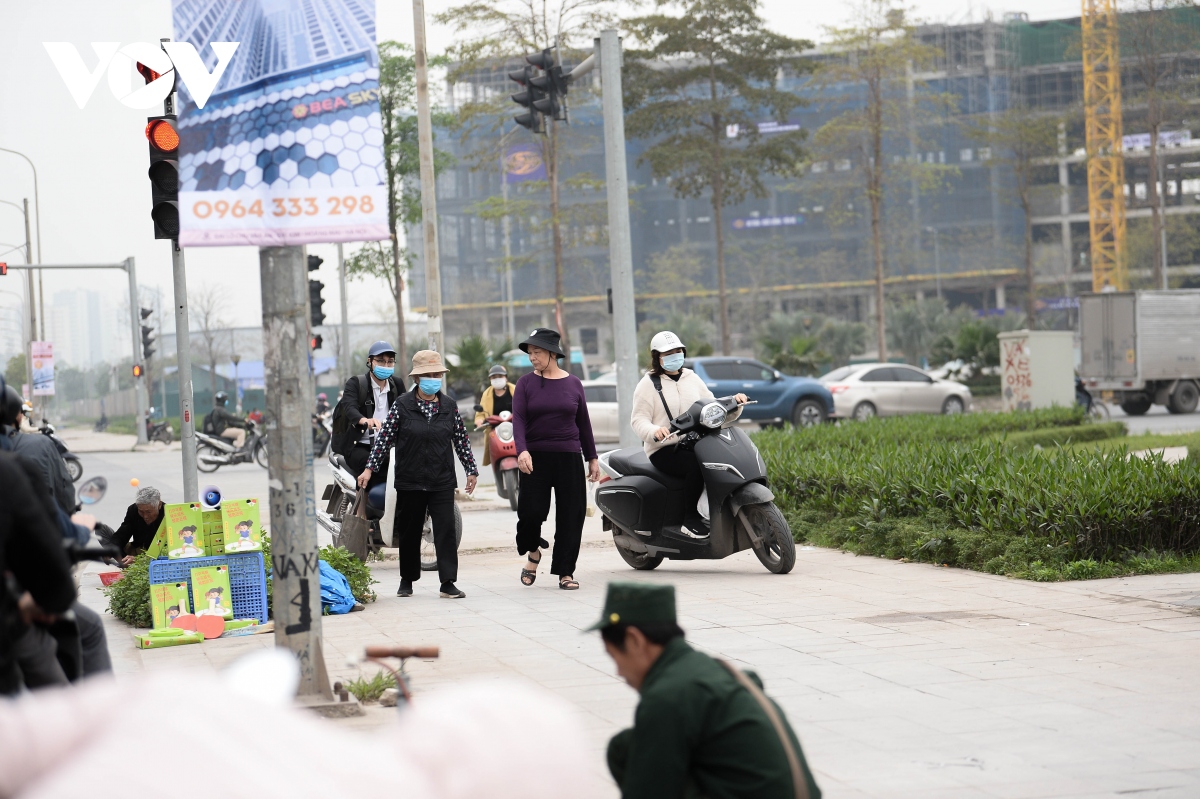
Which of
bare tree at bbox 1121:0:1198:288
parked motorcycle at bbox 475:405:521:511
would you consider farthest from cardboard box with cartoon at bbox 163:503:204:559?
bare tree at bbox 1121:0:1198:288

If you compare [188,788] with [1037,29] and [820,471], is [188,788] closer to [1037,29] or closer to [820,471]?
[820,471]

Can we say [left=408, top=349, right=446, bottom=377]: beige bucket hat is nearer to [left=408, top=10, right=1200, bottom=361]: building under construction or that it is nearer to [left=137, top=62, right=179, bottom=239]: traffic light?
[left=137, top=62, right=179, bottom=239]: traffic light

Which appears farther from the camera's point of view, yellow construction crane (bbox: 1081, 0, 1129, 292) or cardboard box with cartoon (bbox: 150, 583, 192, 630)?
yellow construction crane (bbox: 1081, 0, 1129, 292)

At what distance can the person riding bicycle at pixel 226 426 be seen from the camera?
30.1m

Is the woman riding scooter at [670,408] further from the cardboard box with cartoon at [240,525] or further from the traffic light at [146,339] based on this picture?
the traffic light at [146,339]

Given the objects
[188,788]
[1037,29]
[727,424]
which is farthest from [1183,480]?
[1037,29]

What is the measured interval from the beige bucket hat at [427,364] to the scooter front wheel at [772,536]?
2.51 metres

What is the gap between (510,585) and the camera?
10406 millimetres

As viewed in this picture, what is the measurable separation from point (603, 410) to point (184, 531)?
1926 cm

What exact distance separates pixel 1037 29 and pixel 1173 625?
93396 millimetres

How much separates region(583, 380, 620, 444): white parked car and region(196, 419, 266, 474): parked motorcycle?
7111mm

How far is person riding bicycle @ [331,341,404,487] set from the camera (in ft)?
37.3

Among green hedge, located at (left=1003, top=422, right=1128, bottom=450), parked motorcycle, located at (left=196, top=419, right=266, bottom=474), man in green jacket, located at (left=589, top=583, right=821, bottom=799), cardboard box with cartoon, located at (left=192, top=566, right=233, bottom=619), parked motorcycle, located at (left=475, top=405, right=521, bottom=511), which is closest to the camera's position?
man in green jacket, located at (left=589, top=583, right=821, bottom=799)

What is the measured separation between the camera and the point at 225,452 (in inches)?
1140
